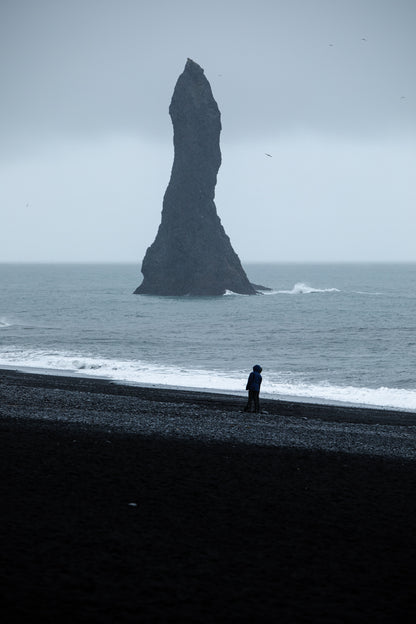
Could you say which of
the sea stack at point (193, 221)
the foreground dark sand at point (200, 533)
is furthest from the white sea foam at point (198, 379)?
the sea stack at point (193, 221)

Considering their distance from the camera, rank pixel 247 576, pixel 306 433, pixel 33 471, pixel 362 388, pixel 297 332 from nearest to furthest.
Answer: pixel 247 576, pixel 33 471, pixel 306 433, pixel 362 388, pixel 297 332

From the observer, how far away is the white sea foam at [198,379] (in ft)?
122

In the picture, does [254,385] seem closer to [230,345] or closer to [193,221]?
[230,345]

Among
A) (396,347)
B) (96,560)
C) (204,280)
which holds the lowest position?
(96,560)

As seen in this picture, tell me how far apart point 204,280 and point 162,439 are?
4680 inches

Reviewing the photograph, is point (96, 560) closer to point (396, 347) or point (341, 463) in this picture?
point (341, 463)

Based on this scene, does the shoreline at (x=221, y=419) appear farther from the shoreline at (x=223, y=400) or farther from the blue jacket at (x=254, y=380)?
the blue jacket at (x=254, y=380)

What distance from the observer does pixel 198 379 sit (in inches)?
1661

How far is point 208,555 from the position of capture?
10.8 m

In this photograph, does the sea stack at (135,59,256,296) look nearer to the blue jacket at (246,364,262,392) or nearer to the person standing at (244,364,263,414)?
the person standing at (244,364,263,414)

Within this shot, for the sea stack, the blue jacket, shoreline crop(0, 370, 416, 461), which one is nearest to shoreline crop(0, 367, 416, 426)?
shoreline crop(0, 370, 416, 461)

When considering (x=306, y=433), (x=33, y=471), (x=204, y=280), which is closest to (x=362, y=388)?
(x=306, y=433)

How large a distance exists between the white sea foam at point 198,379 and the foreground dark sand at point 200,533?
63.1ft

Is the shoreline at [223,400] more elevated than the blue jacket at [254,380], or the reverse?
the blue jacket at [254,380]
